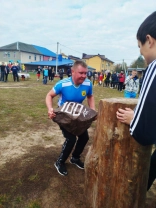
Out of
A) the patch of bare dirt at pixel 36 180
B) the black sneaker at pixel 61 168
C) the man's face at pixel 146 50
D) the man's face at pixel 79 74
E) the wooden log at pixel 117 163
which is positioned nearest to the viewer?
the man's face at pixel 146 50

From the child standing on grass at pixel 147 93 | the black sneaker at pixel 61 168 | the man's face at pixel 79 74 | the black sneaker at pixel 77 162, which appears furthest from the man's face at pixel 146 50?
the black sneaker at pixel 77 162

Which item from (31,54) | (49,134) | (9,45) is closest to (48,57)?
(31,54)

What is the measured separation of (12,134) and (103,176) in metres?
3.19

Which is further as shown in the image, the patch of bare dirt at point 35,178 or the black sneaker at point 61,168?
the black sneaker at point 61,168

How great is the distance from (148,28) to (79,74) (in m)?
1.44

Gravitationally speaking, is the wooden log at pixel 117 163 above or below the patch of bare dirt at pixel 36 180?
above

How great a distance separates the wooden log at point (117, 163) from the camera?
6.21 ft

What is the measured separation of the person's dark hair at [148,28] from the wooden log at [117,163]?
0.65 m

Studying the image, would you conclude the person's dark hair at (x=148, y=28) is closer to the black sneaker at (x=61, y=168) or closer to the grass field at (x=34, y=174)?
the grass field at (x=34, y=174)

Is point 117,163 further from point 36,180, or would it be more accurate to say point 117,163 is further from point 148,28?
point 36,180

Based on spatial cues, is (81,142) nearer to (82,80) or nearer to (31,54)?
(82,80)

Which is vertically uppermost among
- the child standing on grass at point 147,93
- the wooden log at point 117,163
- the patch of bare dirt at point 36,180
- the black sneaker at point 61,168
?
the child standing on grass at point 147,93

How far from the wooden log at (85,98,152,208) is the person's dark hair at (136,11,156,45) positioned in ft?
2.14

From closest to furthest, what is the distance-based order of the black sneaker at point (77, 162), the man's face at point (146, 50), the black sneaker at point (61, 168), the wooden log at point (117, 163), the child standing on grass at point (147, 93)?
1. the child standing on grass at point (147, 93)
2. the man's face at point (146, 50)
3. the wooden log at point (117, 163)
4. the black sneaker at point (61, 168)
5. the black sneaker at point (77, 162)
